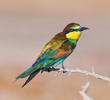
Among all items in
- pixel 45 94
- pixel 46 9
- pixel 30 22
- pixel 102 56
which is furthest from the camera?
pixel 46 9

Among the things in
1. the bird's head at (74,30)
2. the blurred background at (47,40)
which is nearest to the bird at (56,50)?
the bird's head at (74,30)

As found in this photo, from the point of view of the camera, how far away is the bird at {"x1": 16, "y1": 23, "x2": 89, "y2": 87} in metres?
5.01

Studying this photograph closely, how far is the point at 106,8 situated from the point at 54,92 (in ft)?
62.8

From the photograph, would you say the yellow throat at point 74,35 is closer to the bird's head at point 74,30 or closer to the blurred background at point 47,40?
the bird's head at point 74,30

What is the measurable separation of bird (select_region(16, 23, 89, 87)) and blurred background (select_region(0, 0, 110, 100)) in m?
0.17

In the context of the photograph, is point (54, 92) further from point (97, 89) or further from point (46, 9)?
point (46, 9)

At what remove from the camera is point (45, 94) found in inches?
545

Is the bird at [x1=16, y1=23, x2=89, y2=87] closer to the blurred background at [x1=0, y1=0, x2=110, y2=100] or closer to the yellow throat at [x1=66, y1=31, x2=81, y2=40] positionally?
the yellow throat at [x1=66, y1=31, x2=81, y2=40]

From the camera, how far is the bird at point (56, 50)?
16.4ft

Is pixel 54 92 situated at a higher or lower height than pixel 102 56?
higher

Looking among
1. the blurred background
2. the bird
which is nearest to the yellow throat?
the bird

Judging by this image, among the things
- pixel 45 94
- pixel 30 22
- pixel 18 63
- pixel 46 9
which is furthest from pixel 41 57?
pixel 46 9

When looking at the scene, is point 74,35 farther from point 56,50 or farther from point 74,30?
point 56,50

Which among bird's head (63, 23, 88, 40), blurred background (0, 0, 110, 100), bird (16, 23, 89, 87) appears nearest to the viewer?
bird (16, 23, 89, 87)
